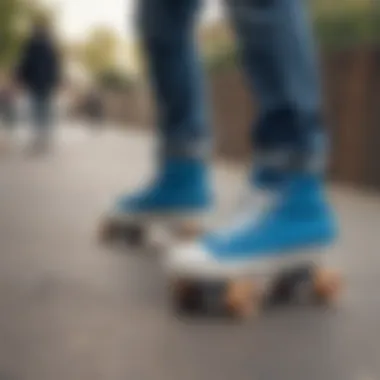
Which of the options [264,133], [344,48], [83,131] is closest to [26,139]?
[83,131]

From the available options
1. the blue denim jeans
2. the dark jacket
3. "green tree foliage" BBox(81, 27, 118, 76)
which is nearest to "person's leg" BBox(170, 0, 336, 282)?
the blue denim jeans

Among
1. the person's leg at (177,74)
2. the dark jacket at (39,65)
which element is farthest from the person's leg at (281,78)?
the dark jacket at (39,65)

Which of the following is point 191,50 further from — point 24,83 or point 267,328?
point 24,83

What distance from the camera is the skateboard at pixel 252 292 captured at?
1.17 m

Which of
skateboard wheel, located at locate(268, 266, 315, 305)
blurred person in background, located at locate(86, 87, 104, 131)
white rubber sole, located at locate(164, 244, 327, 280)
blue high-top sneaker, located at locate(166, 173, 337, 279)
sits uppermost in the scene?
blue high-top sneaker, located at locate(166, 173, 337, 279)

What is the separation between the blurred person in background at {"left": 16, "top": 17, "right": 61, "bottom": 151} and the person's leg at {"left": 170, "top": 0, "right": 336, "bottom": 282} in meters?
4.16

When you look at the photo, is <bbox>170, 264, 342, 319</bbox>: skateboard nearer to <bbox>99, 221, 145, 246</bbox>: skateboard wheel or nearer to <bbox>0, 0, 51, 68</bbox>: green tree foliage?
<bbox>99, 221, 145, 246</bbox>: skateboard wheel

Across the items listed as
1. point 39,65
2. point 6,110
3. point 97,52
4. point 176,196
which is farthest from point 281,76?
point 6,110

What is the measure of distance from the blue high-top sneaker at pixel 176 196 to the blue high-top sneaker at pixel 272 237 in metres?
0.39

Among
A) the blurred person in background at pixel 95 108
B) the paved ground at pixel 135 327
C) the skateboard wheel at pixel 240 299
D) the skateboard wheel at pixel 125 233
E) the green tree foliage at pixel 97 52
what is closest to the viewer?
the paved ground at pixel 135 327

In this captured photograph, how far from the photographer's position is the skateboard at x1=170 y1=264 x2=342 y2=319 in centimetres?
117

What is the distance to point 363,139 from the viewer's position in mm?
3486

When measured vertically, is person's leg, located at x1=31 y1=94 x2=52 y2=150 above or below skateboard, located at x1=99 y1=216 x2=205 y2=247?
below

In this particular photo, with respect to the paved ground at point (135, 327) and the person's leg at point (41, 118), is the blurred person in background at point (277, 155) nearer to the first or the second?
the paved ground at point (135, 327)
